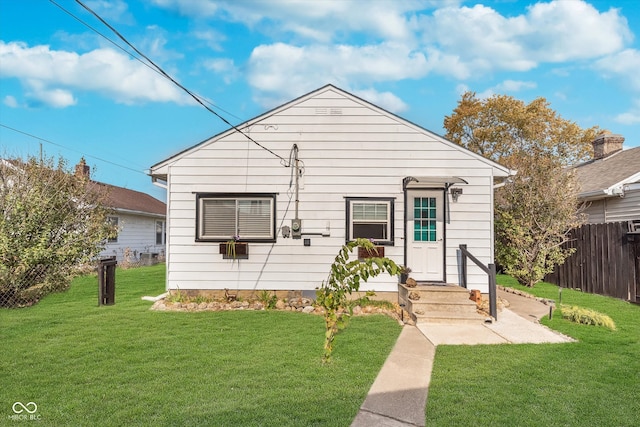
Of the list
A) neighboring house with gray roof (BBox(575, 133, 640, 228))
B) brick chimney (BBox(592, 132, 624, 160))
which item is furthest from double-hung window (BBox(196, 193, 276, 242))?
brick chimney (BBox(592, 132, 624, 160))

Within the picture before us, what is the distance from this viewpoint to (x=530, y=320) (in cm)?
676

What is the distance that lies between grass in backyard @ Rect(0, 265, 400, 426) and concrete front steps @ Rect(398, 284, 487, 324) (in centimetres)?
63

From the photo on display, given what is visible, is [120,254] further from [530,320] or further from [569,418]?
[569,418]


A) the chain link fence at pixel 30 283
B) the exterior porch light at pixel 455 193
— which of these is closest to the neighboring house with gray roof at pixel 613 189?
the exterior porch light at pixel 455 193

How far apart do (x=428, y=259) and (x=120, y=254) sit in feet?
49.2

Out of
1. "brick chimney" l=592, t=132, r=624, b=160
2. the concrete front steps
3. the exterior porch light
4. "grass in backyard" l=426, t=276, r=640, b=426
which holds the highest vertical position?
"brick chimney" l=592, t=132, r=624, b=160

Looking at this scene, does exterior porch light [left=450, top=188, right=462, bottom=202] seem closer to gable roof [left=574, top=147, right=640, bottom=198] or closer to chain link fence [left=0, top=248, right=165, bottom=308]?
gable roof [left=574, top=147, right=640, bottom=198]

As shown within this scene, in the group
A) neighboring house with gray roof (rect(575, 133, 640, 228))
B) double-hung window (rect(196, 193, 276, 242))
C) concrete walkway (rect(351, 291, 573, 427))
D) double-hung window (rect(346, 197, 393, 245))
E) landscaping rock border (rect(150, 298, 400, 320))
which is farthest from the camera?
neighboring house with gray roof (rect(575, 133, 640, 228))

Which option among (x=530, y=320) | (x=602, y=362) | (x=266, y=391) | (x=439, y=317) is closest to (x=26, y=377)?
(x=266, y=391)

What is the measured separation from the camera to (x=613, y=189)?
36.1 feet

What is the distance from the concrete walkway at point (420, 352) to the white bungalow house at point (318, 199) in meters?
1.60

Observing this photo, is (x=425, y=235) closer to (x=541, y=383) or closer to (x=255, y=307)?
(x=255, y=307)

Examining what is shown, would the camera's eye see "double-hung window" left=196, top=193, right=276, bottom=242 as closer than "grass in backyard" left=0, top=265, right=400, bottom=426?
No

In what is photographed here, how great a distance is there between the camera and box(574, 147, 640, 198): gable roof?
1113 centimetres
